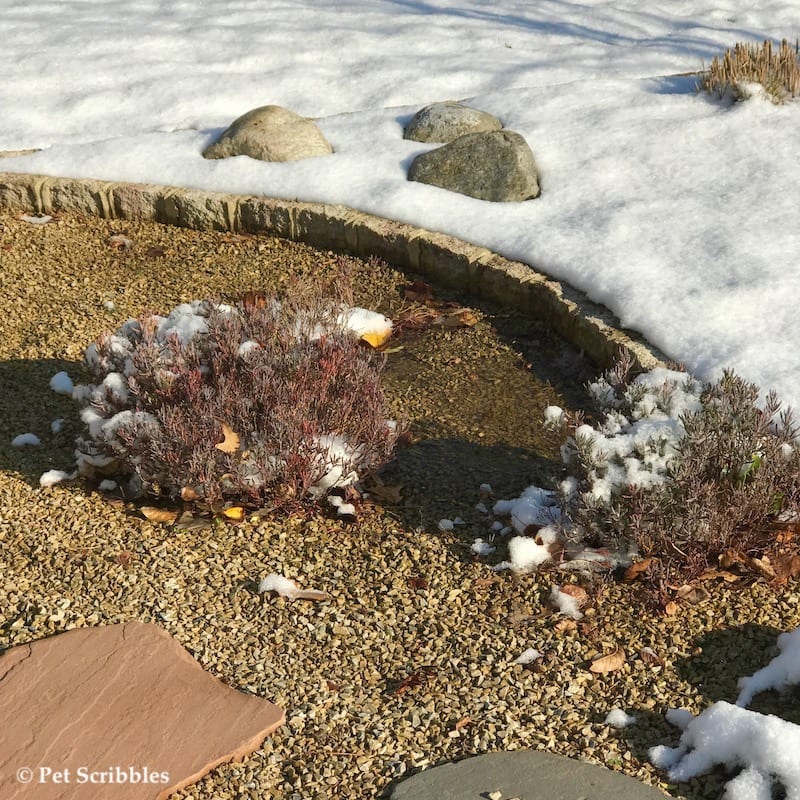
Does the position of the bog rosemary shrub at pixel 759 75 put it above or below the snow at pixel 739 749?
above

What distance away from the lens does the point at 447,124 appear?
257 inches

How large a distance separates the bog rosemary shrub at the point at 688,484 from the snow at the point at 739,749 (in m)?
0.53

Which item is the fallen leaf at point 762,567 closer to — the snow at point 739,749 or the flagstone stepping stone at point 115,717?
the snow at point 739,749

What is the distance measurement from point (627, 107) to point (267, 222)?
2428mm

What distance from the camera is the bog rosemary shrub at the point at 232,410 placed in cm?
363

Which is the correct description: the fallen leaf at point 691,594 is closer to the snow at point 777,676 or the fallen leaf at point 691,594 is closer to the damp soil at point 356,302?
the snow at point 777,676

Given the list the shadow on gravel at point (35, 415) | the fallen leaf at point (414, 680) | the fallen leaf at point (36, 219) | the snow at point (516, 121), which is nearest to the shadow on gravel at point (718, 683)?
the fallen leaf at point (414, 680)

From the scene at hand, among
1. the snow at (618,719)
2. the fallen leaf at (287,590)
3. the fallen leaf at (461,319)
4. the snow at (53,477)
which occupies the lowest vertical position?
the fallen leaf at (461,319)

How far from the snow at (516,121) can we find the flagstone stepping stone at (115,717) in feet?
8.18

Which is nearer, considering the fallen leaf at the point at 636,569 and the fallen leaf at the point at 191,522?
the fallen leaf at the point at 636,569

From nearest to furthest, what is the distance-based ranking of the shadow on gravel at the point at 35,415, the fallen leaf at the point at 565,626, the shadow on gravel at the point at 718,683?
1. the shadow on gravel at the point at 718,683
2. the fallen leaf at the point at 565,626
3. the shadow on gravel at the point at 35,415

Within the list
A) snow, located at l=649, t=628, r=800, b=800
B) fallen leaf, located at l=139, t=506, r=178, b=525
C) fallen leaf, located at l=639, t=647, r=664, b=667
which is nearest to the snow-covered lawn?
snow, located at l=649, t=628, r=800, b=800

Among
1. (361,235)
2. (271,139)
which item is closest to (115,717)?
(361,235)

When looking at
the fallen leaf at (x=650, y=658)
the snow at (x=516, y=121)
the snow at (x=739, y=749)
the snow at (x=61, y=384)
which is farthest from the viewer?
the snow at (x=516, y=121)
